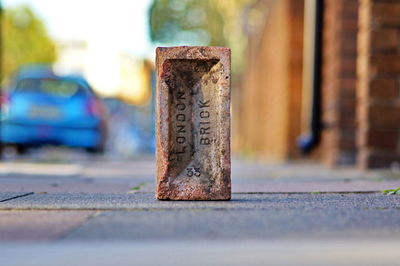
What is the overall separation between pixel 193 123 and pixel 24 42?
171 feet

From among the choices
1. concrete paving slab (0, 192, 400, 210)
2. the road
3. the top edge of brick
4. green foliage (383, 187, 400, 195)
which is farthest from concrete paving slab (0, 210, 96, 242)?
green foliage (383, 187, 400, 195)

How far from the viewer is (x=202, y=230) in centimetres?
243

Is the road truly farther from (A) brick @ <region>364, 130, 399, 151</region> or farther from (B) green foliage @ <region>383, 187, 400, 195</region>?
(A) brick @ <region>364, 130, 399, 151</region>

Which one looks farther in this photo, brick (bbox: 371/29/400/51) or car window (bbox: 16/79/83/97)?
car window (bbox: 16/79/83/97)

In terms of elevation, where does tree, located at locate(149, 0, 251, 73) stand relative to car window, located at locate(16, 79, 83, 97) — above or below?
above

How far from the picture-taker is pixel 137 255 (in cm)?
207

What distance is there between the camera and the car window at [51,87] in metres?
11.8

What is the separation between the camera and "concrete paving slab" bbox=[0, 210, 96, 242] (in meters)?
2.37

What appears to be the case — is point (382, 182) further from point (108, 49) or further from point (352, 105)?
point (108, 49)

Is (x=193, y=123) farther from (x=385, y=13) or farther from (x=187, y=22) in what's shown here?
(x=187, y=22)

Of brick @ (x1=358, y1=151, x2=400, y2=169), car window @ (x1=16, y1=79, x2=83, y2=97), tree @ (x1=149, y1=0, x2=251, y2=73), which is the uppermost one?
tree @ (x1=149, y1=0, x2=251, y2=73)

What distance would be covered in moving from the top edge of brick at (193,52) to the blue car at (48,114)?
8.40 metres

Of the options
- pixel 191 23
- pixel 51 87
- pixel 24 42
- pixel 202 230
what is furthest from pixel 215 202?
pixel 24 42

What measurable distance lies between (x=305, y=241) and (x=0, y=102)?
10.2m
